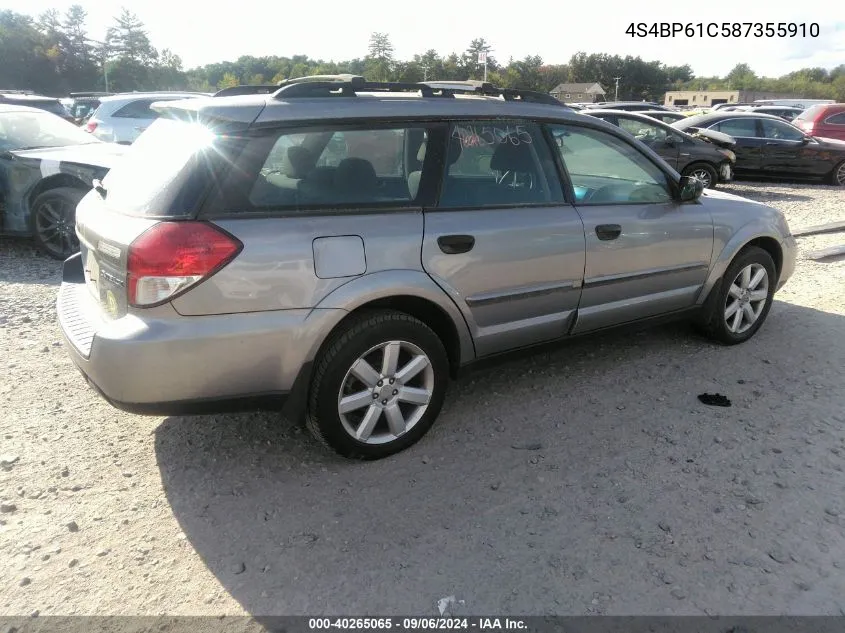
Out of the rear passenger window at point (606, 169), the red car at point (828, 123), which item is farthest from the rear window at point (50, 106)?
the red car at point (828, 123)

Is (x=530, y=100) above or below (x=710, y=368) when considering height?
above

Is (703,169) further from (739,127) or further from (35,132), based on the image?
(35,132)

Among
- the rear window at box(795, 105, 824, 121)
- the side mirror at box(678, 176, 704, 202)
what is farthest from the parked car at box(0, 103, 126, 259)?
the rear window at box(795, 105, 824, 121)

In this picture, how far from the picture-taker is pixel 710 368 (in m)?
4.36

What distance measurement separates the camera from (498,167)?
11.7ft

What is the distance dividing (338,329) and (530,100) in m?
1.90

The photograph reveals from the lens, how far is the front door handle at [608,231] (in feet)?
12.4

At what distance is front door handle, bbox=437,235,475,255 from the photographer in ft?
10.5

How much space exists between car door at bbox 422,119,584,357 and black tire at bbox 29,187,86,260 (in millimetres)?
4863

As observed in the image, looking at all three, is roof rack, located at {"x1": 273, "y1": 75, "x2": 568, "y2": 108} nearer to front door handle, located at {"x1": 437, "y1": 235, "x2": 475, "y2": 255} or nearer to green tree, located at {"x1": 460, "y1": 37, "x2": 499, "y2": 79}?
front door handle, located at {"x1": 437, "y1": 235, "x2": 475, "y2": 255}

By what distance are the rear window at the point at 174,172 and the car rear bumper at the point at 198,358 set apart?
1.50 ft

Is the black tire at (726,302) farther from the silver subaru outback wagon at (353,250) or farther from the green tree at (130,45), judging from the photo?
the green tree at (130,45)

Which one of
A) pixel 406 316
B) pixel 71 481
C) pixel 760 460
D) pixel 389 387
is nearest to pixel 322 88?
pixel 406 316

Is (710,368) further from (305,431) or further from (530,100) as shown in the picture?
(305,431)
